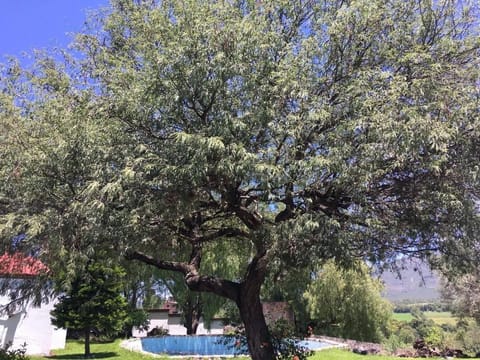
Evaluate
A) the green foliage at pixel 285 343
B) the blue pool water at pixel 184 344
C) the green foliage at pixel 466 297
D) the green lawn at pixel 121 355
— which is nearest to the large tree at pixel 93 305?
the green lawn at pixel 121 355

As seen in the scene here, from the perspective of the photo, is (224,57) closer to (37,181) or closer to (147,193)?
(147,193)

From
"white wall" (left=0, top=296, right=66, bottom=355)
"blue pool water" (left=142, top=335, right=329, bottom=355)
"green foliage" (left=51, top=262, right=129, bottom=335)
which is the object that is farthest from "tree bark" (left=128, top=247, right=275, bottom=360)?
"blue pool water" (left=142, top=335, right=329, bottom=355)

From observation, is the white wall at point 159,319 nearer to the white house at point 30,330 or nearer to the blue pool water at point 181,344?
the blue pool water at point 181,344

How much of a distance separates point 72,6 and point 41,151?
409cm

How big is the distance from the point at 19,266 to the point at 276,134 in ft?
20.4

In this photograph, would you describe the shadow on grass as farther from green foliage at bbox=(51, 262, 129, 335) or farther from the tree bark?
the tree bark

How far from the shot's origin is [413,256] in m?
7.75

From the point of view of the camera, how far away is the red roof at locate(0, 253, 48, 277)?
8.57 meters

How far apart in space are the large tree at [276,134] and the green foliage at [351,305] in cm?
1876

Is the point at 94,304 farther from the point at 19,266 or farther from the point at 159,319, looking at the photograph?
the point at 159,319

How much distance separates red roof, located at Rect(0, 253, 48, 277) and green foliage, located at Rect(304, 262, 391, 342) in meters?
18.2

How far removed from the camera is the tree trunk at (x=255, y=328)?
8.50 m

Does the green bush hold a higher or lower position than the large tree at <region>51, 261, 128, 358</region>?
lower

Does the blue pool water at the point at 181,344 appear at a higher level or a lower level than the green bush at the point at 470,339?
higher
